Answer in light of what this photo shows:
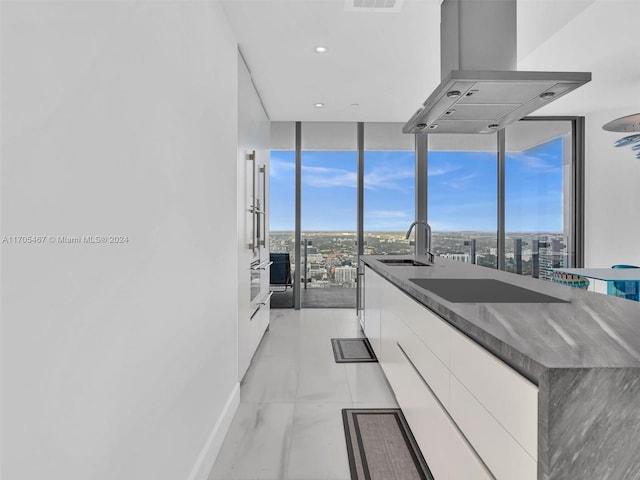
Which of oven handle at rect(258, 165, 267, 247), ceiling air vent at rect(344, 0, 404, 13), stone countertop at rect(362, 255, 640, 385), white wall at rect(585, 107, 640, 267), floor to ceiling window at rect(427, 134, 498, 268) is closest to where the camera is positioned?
stone countertop at rect(362, 255, 640, 385)

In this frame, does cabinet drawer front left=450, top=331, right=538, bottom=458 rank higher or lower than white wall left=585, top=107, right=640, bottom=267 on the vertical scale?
lower

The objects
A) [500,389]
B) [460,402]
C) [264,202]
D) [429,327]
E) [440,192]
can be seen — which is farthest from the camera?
[440,192]

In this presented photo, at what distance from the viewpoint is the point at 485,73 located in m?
1.96

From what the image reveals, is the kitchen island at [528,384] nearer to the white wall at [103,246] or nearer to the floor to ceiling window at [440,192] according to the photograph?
the white wall at [103,246]

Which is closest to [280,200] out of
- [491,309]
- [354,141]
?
[354,141]

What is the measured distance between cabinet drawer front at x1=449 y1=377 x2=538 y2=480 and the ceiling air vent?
2276 millimetres

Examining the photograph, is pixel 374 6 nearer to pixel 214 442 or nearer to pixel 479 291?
pixel 479 291

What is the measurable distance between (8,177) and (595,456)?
1.38 m

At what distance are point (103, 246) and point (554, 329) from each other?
1322mm

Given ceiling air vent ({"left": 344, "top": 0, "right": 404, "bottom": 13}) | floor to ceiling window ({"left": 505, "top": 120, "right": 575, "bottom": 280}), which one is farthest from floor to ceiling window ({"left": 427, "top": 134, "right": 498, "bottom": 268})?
ceiling air vent ({"left": 344, "top": 0, "right": 404, "bottom": 13})

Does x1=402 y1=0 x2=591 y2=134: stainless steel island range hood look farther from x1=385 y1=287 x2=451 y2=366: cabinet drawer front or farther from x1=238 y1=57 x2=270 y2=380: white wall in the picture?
x1=238 y1=57 x2=270 y2=380: white wall

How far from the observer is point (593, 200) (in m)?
5.16

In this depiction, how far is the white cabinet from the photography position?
36.4 inches

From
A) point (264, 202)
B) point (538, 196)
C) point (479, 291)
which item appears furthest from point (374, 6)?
point (538, 196)
